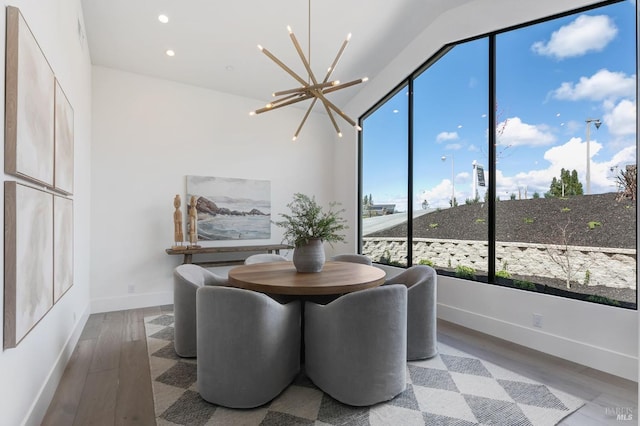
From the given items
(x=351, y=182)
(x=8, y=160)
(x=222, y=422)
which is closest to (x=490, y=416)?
(x=222, y=422)

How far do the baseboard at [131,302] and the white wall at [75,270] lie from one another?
0.25 m

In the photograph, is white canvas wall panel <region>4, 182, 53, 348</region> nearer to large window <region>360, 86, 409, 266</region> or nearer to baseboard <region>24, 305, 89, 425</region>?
baseboard <region>24, 305, 89, 425</region>

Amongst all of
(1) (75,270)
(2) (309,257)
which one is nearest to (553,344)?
(2) (309,257)

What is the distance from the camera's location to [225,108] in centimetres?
500

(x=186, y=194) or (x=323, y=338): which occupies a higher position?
(x=186, y=194)

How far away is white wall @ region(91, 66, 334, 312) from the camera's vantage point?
4160 millimetres

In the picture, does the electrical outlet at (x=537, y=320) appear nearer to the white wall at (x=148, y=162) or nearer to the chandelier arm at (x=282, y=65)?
the chandelier arm at (x=282, y=65)

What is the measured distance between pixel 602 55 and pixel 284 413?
3.83 meters

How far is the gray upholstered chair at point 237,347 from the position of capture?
1973 mm

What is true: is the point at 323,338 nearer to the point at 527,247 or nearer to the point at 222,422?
the point at 222,422

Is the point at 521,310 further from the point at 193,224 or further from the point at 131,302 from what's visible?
the point at 131,302

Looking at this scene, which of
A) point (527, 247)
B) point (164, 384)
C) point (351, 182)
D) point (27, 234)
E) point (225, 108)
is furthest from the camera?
point (351, 182)

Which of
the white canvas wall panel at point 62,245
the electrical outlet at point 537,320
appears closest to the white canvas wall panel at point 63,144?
the white canvas wall panel at point 62,245

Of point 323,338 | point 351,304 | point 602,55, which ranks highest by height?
point 602,55
